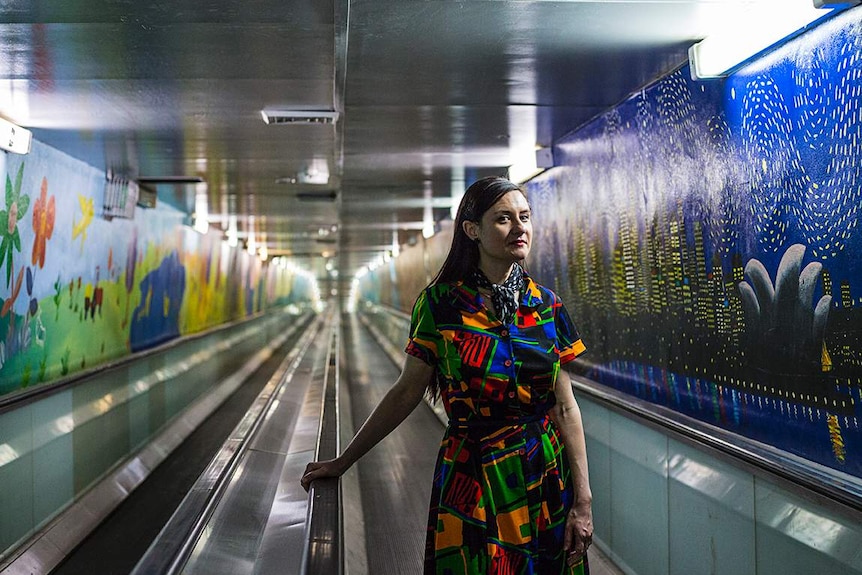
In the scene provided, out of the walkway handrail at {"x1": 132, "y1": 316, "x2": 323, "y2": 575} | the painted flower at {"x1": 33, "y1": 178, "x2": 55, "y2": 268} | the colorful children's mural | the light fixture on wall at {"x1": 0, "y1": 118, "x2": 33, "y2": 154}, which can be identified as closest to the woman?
the walkway handrail at {"x1": 132, "y1": 316, "x2": 323, "y2": 575}

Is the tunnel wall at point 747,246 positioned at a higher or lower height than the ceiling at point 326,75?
lower

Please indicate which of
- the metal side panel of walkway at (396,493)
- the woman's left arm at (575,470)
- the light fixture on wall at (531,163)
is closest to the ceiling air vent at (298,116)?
the light fixture on wall at (531,163)

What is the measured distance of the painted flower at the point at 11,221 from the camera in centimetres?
583

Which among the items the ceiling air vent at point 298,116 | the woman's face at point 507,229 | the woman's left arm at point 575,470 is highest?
the ceiling air vent at point 298,116

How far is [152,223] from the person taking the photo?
409 inches

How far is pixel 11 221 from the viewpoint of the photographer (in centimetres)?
597

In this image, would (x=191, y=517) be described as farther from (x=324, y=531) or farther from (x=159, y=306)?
(x=159, y=306)

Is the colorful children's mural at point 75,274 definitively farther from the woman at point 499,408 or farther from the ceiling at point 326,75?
the woman at point 499,408

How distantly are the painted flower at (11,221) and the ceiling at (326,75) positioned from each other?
0.49m

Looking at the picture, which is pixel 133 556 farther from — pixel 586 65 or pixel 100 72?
pixel 586 65

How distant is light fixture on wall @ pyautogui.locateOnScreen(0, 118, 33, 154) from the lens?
560 centimetres

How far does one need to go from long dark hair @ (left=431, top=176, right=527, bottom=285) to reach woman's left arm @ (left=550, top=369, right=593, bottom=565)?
1.36ft

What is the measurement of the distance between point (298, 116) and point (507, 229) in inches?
143

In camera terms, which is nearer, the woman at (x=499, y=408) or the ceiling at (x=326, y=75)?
the woman at (x=499, y=408)
